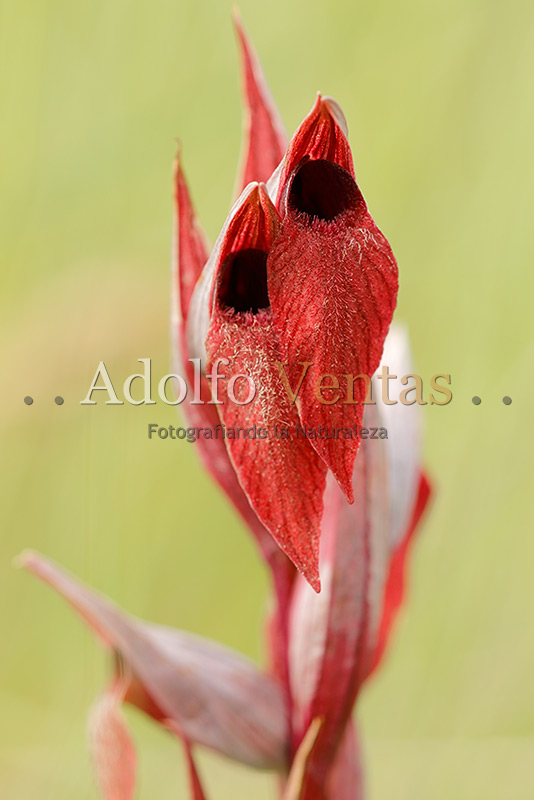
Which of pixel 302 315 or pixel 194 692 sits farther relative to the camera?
pixel 194 692

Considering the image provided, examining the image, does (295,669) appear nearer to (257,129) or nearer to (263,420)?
(263,420)

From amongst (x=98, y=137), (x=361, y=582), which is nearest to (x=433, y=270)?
(x=98, y=137)

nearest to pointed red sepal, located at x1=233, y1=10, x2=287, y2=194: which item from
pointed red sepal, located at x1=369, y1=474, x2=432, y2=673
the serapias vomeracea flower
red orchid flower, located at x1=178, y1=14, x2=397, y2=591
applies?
the serapias vomeracea flower

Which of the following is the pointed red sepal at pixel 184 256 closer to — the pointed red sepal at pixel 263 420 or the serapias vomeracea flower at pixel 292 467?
the serapias vomeracea flower at pixel 292 467

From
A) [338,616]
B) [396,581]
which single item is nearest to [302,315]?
[338,616]

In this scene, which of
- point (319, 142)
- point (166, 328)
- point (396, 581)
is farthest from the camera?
point (166, 328)

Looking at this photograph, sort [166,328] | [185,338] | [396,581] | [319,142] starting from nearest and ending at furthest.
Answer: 1. [319,142]
2. [185,338]
3. [396,581]
4. [166,328]
